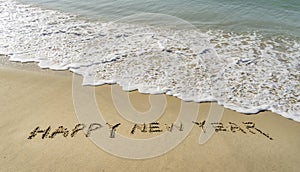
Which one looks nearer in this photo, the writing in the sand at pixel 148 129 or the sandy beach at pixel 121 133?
the sandy beach at pixel 121 133

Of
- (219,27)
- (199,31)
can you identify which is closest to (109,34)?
(199,31)

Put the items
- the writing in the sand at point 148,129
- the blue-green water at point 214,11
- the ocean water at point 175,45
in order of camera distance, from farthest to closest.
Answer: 1. the blue-green water at point 214,11
2. the ocean water at point 175,45
3. the writing in the sand at point 148,129

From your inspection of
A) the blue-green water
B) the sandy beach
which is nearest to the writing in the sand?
the sandy beach

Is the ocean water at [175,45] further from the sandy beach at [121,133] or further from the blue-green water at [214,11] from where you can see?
the sandy beach at [121,133]

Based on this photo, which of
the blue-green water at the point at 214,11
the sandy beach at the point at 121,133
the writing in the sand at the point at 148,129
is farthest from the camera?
the blue-green water at the point at 214,11

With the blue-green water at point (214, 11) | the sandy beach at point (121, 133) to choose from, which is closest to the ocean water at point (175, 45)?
the blue-green water at point (214, 11)

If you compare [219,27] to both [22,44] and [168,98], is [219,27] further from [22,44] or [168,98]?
[22,44]
